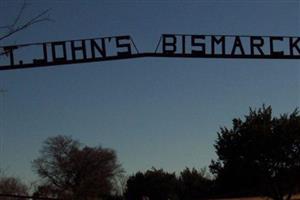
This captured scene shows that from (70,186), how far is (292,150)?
4937cm

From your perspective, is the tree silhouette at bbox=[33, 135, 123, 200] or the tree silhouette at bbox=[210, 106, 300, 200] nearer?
the tree silhouette at bbox=[210, 106, 300, 200]

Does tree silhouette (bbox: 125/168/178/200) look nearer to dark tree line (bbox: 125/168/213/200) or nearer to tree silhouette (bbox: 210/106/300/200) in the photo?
dark tree line (bbox: 125/168/213/200)

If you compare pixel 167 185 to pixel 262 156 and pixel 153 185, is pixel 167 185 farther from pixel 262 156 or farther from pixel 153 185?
pixel 262 156

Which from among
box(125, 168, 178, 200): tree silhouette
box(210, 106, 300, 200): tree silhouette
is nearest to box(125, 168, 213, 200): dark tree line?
box(125, 168, 178, 200): tree silhouette

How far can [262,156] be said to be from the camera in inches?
2313

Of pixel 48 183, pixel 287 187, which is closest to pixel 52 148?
pixel 48 183

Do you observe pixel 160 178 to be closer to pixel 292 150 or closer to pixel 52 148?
pixel 52 148

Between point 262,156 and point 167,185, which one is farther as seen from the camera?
point 167,185

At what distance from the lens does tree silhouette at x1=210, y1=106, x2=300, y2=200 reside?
58.5 m

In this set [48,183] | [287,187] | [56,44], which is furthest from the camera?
[48,183]

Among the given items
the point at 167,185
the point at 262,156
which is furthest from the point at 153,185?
the point at 262,156

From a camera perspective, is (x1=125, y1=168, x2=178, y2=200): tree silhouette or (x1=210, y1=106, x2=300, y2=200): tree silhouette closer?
(x1=210, y1=106, x2=300, y2=200): tree silhouette

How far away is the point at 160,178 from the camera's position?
87.9 metres

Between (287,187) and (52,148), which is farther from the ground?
(52,148)
